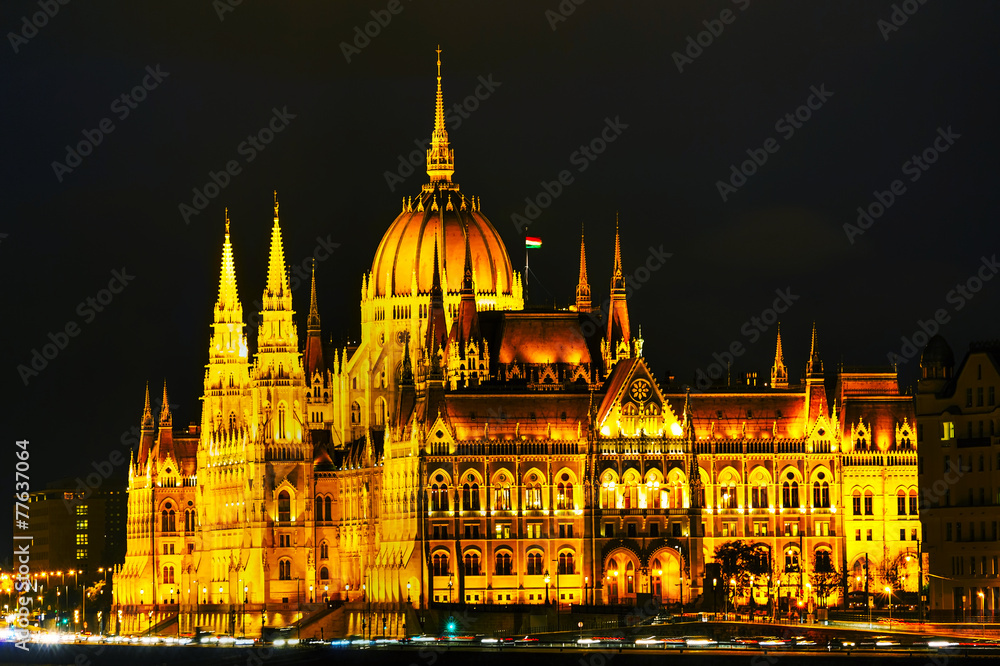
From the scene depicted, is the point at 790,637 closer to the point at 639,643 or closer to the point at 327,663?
the point at 639,643

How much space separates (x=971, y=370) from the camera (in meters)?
192

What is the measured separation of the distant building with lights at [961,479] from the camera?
18900 cm

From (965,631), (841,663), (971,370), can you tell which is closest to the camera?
(841,663)

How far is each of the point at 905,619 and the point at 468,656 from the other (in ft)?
101

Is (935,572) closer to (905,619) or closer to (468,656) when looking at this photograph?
(905,619)

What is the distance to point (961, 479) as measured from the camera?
192 metres

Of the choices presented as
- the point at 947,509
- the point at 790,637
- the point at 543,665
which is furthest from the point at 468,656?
the point at 947,509

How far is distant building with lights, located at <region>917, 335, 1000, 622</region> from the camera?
189 meters

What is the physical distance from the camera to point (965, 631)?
180 m

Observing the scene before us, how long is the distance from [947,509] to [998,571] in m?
7.00

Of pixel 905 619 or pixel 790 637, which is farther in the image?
pixel 905 619

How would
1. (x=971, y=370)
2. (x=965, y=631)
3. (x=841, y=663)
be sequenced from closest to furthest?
(x=841, y=663) < (x=965, y=631) < (x=971, y=370)

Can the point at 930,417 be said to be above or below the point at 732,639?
above

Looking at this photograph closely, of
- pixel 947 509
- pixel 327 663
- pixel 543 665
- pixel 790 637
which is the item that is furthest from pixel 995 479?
pixel 327 663
